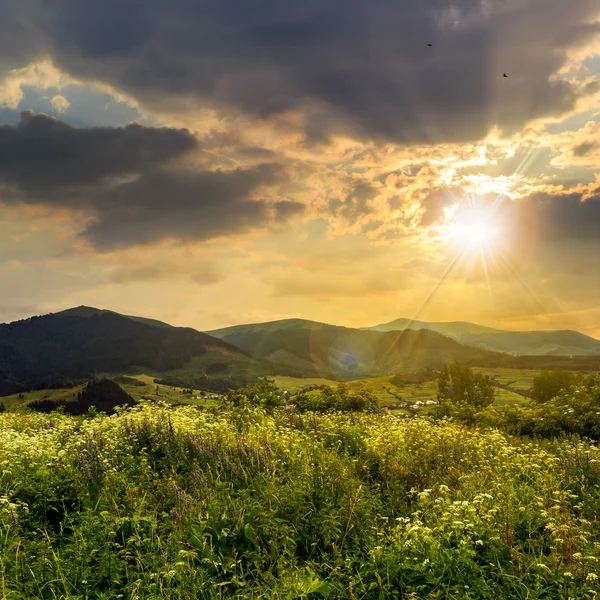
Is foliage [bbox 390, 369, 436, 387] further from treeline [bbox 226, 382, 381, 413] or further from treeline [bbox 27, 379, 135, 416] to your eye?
treeline [bbox 226, 382, 381, 413]

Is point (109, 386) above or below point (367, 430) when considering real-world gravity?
below

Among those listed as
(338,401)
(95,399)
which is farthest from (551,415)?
(95,399)

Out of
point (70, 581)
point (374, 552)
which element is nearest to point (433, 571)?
point (374, 552)

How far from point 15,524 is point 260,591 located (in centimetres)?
387

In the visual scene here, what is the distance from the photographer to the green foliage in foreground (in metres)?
5.69

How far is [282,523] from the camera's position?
22.7ft

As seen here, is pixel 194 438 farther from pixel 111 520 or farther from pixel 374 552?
pixel 374 552

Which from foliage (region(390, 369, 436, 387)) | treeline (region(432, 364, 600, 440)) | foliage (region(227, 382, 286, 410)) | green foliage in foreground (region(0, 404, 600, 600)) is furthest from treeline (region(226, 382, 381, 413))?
foliage (region(390, 369, 436, 387))

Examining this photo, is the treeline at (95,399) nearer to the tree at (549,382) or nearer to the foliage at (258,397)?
the tree at (549,382)

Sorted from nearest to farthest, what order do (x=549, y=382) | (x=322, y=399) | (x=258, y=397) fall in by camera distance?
(x=258, y=397)
(x=322, y=399)
(x=549, y=382)

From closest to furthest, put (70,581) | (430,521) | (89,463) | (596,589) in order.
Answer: (596,589)
(70,581)
(430,521)
(89,463)

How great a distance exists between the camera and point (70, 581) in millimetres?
5941

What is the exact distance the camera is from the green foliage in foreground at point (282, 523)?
5688 millimetres

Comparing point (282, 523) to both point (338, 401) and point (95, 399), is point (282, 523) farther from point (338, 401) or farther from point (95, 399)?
point (95, 399)
